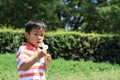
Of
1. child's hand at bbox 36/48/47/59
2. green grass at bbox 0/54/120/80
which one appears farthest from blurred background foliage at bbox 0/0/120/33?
child's hand at bbox 36/48/47/59

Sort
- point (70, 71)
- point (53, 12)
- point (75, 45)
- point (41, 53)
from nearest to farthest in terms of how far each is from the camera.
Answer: point (41, 53) → point (70, 71) → point (75, 45) → point (53, 12)

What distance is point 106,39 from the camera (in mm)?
14805

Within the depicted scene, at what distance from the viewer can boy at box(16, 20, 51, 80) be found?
3.58 metres

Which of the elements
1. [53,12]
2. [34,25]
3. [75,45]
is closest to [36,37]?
[34,25]

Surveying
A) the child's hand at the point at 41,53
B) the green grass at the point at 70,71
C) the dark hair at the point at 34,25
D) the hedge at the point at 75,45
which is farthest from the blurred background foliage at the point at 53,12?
the child's hand at the point at 41,53

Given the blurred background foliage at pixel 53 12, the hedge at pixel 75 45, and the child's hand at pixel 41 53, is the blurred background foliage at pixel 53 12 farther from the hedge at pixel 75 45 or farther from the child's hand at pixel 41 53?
the child's hand at pixel 41 53

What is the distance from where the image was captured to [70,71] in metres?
10.7

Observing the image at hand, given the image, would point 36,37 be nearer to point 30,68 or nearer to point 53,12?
point 30,68

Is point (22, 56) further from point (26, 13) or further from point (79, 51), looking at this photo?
point (26, 13)

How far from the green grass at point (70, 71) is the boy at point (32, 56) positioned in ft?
18.6

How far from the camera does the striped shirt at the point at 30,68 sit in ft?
11.8

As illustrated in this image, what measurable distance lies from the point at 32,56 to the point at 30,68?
0.11 metres

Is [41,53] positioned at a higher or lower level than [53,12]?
higher

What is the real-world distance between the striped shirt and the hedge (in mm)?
10134
